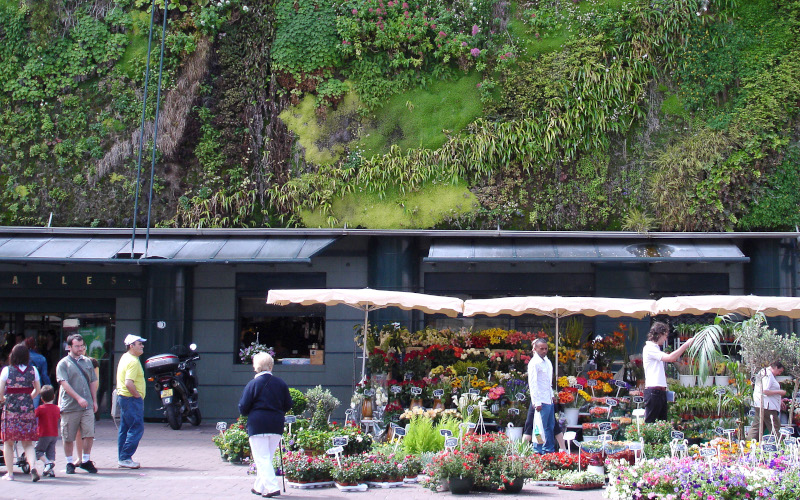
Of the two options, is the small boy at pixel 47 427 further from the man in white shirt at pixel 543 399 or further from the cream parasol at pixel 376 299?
the man in white shirt at pixel 543 399

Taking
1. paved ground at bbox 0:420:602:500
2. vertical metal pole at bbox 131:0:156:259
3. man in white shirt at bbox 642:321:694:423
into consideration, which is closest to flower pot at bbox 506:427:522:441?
man in white shirt at bbox 642:321:694:423

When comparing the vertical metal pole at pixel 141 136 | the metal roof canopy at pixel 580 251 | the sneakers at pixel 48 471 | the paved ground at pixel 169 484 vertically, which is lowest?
the paved ground at pixel 169 484

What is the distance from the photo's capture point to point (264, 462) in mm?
9008

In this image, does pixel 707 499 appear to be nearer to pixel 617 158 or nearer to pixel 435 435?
pixel 435 435

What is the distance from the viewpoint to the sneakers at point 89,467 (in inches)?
416

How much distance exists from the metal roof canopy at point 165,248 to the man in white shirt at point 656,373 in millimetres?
6229

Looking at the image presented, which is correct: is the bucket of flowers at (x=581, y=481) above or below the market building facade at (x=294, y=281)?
below

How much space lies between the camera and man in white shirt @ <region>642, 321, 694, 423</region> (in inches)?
436

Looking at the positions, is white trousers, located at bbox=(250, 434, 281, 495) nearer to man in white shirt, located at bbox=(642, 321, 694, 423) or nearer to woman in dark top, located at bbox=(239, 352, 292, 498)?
woman in dark top, located at bbox=(239, 352, 292, 498)

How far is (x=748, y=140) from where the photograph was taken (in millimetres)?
15461

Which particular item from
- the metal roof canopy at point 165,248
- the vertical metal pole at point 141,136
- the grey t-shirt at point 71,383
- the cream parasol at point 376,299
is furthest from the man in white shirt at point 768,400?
the vertical metal pole at point 141,136

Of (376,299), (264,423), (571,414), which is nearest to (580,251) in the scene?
(571,414)

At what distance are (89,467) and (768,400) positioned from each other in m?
9.00

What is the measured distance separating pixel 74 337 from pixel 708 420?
884 cm
